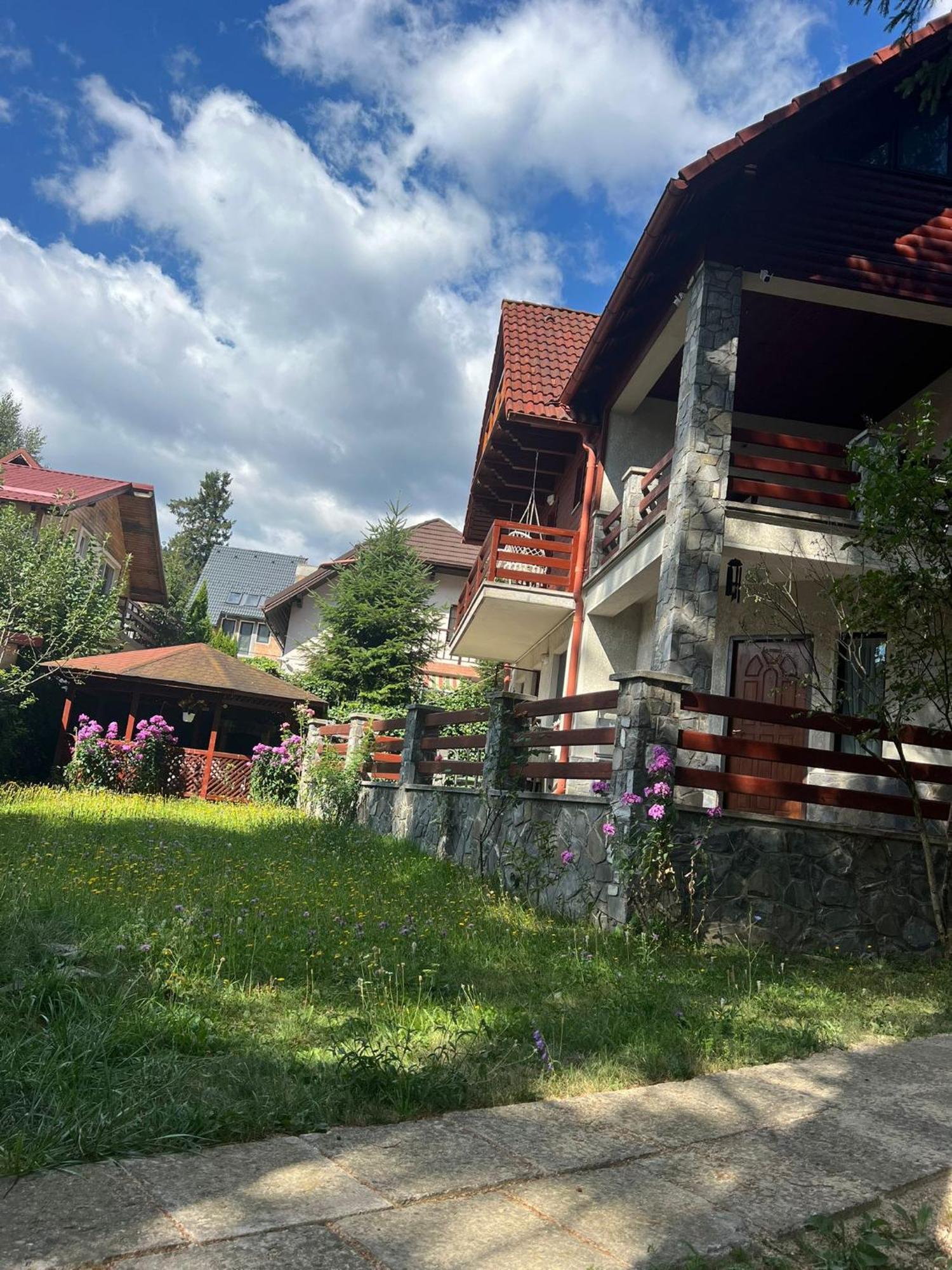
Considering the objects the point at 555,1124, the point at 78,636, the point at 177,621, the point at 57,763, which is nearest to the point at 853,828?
the point at 555,1124

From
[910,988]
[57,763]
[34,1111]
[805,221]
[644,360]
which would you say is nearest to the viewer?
[34,1111]

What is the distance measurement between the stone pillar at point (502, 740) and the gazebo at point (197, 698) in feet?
40.4

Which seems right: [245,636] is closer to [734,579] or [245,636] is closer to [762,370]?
[762,370]

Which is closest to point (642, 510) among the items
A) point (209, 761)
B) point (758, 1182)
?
point (758, 1182)

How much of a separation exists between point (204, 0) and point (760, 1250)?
12.5 metres

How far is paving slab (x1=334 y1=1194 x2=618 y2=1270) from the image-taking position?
7.29ft

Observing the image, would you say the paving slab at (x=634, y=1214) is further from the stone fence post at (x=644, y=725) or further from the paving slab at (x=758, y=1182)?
the stone fence post at (x=644, y=725)

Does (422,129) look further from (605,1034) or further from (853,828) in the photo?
(605,1034)

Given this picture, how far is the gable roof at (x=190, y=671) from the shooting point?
21312mm

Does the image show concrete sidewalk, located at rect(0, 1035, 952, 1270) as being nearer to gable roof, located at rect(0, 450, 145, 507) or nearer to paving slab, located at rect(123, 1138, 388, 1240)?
paving slab, located at rect(123, 1138, 388, 1240)

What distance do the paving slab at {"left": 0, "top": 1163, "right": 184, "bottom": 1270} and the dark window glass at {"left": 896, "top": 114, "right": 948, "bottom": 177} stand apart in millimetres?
12214

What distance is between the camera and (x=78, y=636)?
2533cm

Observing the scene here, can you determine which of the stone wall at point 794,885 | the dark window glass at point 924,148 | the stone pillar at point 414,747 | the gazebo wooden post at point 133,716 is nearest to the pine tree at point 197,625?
the gazebo wooden post at point 133,716

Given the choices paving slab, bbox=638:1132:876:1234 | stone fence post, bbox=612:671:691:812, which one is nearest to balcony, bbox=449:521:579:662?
stone fence post, bbox=612:671:691:812
